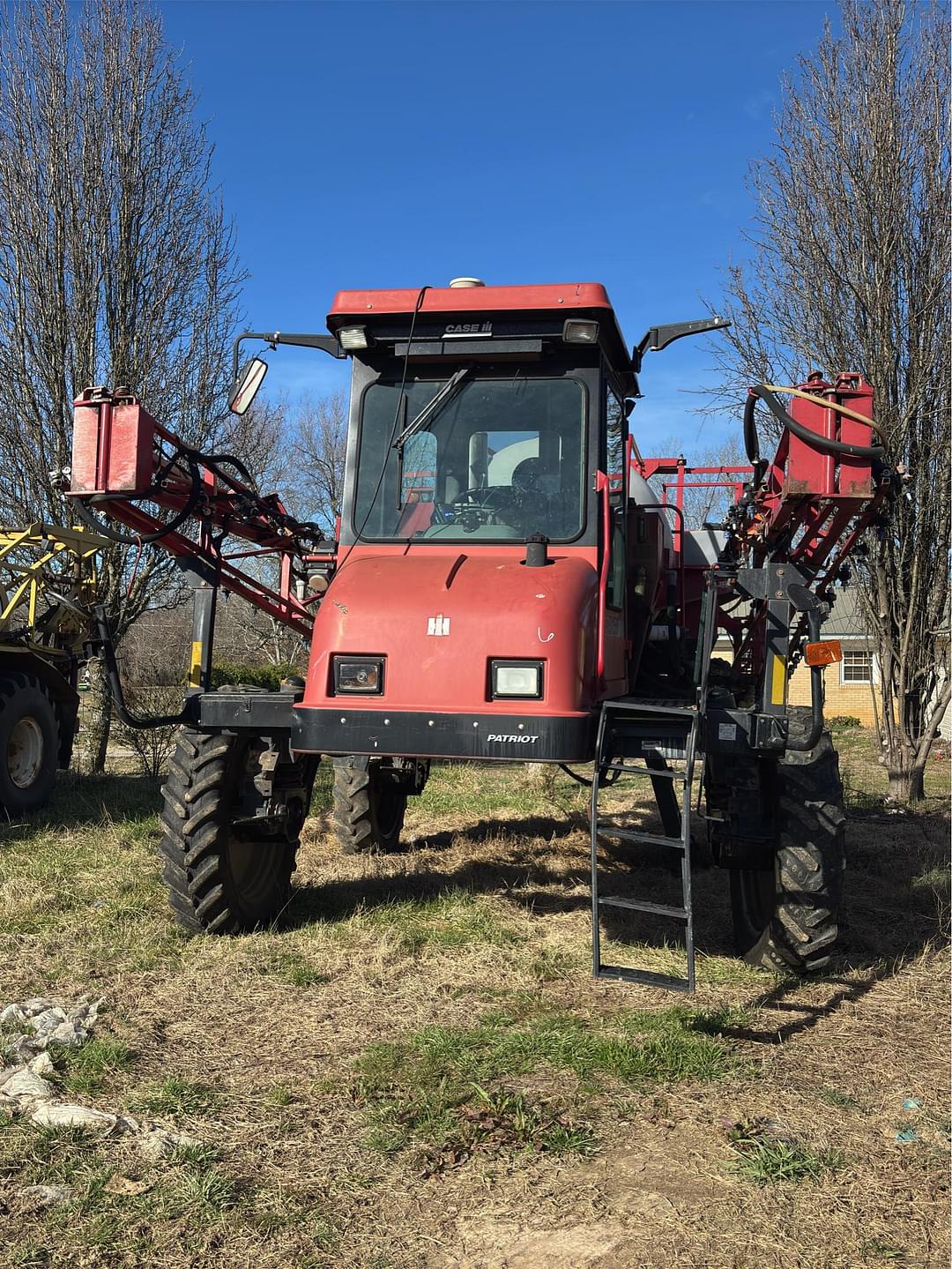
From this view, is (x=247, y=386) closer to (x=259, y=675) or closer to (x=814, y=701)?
(x=814, y=701)

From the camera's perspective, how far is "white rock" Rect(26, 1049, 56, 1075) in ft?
Answer: 12.2

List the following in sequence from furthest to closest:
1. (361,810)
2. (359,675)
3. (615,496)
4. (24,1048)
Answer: (361,810)
(615,496)
(359,675)
(24,1048)

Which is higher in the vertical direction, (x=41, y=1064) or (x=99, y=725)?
(x=99, y=725)

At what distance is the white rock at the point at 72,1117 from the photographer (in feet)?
10.8

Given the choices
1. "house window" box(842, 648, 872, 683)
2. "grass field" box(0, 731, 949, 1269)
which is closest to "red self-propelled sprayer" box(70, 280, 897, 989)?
"grass field" box(0, 731, 949, 1269)

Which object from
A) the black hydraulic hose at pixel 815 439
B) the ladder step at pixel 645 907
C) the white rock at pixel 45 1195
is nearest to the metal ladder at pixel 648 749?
the ladder step at pixel 645 907

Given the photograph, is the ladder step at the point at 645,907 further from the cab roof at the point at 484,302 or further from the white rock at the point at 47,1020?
the cab roof at the point at 484,302

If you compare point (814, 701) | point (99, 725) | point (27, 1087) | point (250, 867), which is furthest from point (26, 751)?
point (814, 701)

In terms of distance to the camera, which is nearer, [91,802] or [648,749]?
[648,749]

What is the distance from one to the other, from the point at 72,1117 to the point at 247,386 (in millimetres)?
3285

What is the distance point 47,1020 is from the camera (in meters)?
4.15

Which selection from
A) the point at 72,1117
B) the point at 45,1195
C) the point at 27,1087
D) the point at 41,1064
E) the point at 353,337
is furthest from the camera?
the point at 353,337

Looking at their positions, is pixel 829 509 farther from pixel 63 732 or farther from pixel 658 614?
pixel 63 732

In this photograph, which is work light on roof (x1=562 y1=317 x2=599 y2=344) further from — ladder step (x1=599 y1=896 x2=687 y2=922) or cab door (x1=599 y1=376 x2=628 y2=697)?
ladder step (x1=599 y1=896 x2=687 y2=922)
